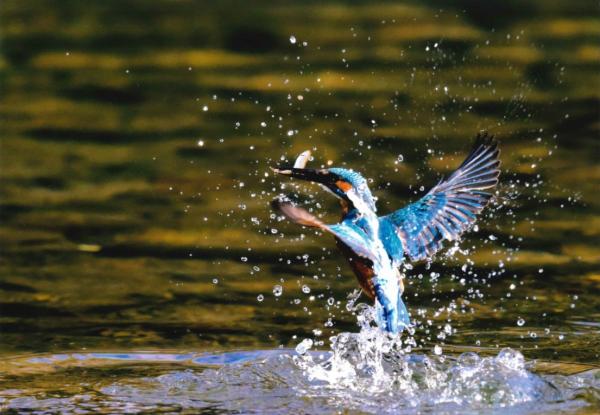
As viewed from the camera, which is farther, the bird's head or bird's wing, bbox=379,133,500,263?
bird's wing, bbox=379,133,500,263

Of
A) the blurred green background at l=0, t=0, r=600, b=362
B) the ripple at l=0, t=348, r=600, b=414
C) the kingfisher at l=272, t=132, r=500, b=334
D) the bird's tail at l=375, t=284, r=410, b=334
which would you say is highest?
the blurred green background at l=0, t=0, r=600, b=362

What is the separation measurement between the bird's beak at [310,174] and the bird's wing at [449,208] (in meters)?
0.45

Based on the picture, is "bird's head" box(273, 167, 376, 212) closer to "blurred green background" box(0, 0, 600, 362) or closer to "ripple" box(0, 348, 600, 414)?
"ripple" box(0, 348, 600, 414)

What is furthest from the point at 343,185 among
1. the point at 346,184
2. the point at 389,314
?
the point at 389,314

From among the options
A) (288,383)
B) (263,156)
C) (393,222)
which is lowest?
(288,383)

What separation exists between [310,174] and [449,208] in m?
0.85

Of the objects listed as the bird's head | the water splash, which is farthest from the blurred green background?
the bird's head

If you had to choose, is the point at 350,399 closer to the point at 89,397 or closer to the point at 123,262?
the point at 89,397

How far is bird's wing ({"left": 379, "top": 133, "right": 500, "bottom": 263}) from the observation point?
6.07 m

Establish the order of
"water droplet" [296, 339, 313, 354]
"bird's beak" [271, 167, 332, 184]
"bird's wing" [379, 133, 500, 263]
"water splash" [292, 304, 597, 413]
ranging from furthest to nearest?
1. "water droplet" [296, 339, 313, 354]
2. "bird's wing" [379, 133, 500, 263]
3. "water splash" [292, 304, 597, 413]
4. "bird's beak" [271, 167, 332, 184]

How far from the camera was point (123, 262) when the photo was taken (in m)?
7.83

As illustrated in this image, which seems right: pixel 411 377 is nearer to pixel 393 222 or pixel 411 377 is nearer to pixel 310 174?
pixel 393 222

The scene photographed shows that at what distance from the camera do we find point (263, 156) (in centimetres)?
990

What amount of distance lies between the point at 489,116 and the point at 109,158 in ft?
10.9
